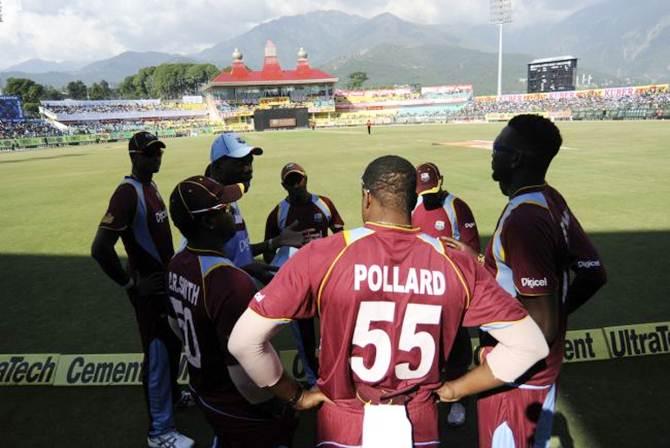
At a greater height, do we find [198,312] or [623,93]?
[623,93]

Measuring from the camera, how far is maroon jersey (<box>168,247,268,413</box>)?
2490 mm

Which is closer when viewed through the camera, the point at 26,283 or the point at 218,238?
the point at 218,238

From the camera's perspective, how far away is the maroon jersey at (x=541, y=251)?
95.0 inches

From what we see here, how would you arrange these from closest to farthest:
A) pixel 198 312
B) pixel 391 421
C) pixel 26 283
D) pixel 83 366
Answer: pixel 391 421 → pixel 198 312 → pixel 83 366 → pixel 26 283

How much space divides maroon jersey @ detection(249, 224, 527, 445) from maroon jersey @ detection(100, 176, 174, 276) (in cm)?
239

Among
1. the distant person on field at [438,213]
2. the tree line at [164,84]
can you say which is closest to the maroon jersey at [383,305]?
the distant person on field at [438,213]

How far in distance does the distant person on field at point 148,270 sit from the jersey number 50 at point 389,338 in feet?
7.45

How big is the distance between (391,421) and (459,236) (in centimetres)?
356

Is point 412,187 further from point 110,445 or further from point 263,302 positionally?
point 110,445

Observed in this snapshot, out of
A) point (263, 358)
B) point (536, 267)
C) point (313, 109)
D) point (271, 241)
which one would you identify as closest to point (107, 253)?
point (271, 241)

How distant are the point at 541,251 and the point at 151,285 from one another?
9.87 feet

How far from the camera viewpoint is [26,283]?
8203mm

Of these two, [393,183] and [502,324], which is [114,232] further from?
[502,324]

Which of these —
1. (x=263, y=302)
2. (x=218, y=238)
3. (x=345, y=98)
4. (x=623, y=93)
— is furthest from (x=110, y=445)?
(x=345, y=98)
